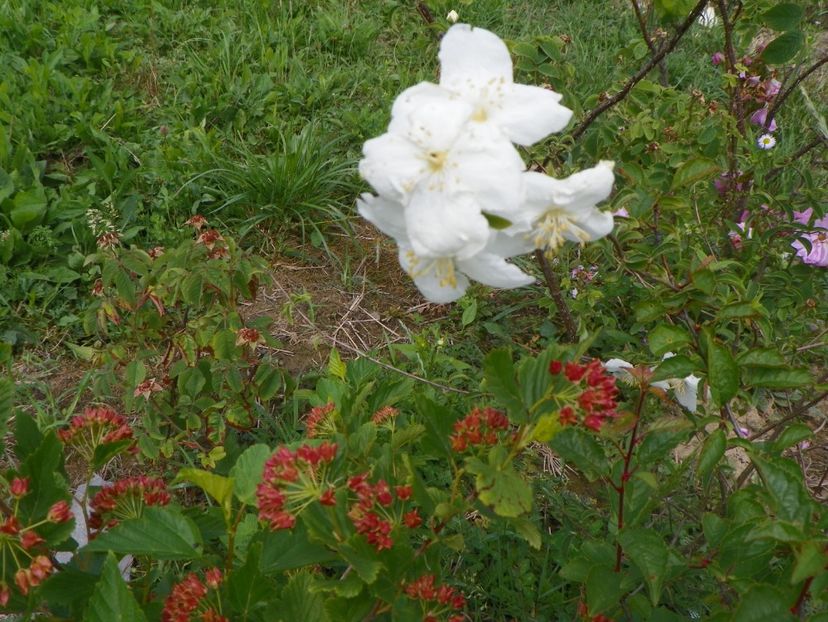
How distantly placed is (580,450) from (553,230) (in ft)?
1.28

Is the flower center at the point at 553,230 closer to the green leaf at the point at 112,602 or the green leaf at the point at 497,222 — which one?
the green leaf at the point at 497,222

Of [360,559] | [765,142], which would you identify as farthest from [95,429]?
[765,142]

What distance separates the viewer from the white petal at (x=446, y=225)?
2.80ft

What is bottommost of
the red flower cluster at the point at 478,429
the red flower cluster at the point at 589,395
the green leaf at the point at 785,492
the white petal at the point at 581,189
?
the red flower cluster at the point at 478,429

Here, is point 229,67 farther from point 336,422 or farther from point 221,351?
point 336,422

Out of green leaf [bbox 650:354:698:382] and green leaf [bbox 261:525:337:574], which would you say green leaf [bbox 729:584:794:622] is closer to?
green leaf [bbox 650:354:698:382]

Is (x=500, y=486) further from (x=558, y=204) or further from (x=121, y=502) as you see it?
(x=121, y=502)

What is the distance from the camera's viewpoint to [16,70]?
318 centimetres

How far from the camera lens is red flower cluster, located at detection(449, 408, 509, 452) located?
1.05m

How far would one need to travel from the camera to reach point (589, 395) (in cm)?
95

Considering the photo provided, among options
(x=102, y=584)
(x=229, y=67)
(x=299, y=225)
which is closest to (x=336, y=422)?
(x=102, y=584)

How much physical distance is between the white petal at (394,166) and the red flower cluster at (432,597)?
0.53m

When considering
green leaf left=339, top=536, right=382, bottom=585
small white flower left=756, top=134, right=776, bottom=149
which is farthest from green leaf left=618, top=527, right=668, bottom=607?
small white flower left=756, top=134, right=776, bottom=149

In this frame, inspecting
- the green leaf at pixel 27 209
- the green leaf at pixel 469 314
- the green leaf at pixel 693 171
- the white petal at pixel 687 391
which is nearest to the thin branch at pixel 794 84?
the green leaf at pixel 693 171
